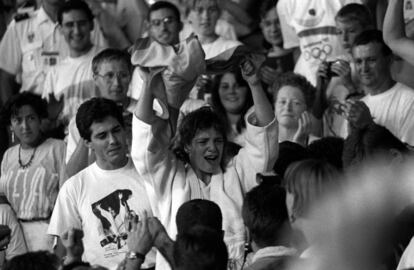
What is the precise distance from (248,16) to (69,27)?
1.56m

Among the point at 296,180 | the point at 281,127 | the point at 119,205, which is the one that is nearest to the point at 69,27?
the point at 281,127

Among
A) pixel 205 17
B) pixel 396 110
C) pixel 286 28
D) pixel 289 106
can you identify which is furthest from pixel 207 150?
pixel 286 28

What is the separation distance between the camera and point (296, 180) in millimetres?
4324

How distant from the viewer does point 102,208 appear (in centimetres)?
614

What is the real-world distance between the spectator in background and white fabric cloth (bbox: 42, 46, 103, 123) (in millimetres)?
398

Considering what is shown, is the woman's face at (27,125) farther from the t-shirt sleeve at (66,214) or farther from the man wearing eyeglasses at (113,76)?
the t-shirt sleeve at (66,214)

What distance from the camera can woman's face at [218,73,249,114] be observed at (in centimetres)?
769

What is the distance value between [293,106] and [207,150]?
154cm

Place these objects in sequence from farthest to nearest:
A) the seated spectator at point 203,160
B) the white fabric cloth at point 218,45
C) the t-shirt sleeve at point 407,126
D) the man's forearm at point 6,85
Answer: the man's forearm at point 6,85 < the white fabric cloth at point 218,45 < the t-shirt sleeve at point 407,126 < the seated spectator at point 203,160

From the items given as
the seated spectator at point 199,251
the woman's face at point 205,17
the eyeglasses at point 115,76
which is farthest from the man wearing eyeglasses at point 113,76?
A: the seated spectator at point 199,251

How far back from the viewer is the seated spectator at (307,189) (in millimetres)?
4168

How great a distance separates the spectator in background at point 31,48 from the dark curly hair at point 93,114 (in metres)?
2.35

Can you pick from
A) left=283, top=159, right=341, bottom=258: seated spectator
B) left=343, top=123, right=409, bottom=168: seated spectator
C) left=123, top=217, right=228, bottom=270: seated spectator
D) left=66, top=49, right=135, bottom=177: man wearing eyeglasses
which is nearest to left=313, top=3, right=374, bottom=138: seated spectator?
left=66, top=49, right=135, bottom=177: man wearing eyeglasses

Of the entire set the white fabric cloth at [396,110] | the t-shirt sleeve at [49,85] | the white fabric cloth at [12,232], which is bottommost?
the white fabric cloth at [12,232]
